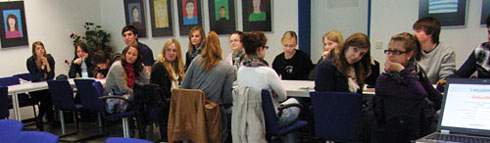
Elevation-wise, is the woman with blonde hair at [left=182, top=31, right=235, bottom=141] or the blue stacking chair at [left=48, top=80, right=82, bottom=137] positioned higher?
the woman with blonde hair at [left=182, top=31, right=235, bottom=141]

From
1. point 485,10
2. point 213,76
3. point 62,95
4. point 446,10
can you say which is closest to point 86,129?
point 62,95

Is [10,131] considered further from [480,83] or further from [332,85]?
[480,83]

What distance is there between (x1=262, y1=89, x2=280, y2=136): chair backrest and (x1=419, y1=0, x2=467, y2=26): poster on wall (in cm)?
259

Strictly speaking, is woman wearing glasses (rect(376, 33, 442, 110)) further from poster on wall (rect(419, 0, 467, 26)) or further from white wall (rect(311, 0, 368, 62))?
white wall (rect(311, 0, 368, 62))

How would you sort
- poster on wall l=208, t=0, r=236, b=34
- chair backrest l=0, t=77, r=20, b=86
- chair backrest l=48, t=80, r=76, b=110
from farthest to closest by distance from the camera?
1. poster on wall l=208, t=0, r=236, b=34
2. chair backrest l=0, t=77, r=20, b=86
3. chair backrest l=48, t=80, r=76, b=110

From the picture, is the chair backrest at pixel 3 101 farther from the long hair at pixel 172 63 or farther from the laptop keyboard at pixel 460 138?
the laptop keyboard at pixel 460 138

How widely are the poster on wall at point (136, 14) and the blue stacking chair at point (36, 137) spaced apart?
508 cm

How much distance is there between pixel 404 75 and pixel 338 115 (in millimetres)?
650

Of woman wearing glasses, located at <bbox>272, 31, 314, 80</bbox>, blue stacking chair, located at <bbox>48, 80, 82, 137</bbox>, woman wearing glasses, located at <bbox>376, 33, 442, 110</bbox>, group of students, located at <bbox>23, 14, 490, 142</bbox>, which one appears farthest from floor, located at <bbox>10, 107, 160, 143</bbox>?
woman wearing glasses, located at <bbox>376, 33, 442, 110</bbox>

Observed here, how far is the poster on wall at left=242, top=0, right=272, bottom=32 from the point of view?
571 cm

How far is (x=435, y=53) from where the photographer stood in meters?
3.29

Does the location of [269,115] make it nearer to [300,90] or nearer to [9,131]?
[300,90]

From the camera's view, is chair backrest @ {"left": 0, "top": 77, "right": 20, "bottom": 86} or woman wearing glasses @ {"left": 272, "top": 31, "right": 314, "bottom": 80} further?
chair backrest @ {"left": 0, "top": 77, "right": 20, "bottom": 86}

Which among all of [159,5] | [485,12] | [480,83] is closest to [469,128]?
[480,83]
